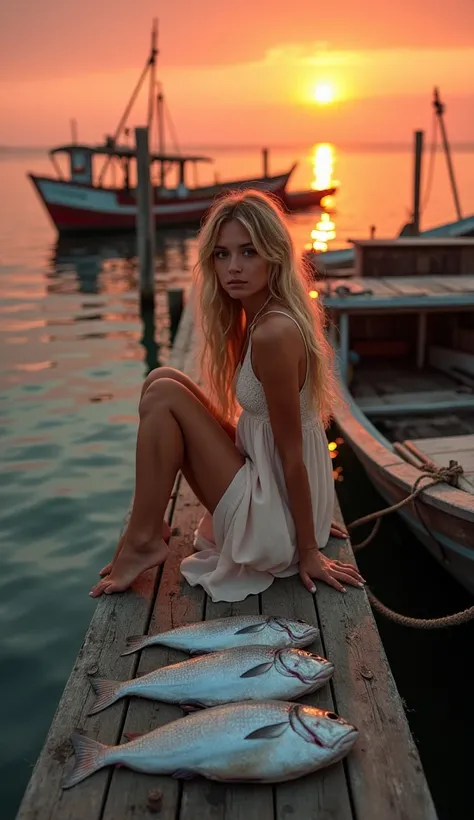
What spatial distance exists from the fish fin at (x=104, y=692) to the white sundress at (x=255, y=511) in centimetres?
74

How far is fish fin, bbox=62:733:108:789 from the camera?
2.42 metres

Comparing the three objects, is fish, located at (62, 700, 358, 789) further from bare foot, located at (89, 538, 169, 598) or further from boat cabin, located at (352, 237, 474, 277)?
boat cabin, located at (352, 237, 474, 277)

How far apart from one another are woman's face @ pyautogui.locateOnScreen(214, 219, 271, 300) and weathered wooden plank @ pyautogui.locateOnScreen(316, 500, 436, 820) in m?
1.36

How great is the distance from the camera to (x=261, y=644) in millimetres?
2959

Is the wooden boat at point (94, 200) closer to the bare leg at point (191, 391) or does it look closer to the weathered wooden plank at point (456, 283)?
the weathered wooden plank at point (456, 283)

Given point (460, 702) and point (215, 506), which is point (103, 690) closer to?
point (215, 506)

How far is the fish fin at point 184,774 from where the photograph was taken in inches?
93.3

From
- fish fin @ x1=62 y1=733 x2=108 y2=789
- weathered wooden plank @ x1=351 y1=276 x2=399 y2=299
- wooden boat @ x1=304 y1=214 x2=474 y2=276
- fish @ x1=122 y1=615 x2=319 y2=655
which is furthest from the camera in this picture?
wooden boat @ x1=304 y1=214 x2=474 y2=276

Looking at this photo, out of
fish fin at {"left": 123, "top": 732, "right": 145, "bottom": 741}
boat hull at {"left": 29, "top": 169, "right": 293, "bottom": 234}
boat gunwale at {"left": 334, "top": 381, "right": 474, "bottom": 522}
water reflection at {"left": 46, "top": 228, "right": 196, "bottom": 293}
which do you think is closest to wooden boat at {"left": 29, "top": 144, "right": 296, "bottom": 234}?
boat hull at {"left": 29, "top": 169, "right": 293, "bottom": 234}

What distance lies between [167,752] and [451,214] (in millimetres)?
43133

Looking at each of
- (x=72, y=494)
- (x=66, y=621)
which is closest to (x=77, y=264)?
(x=72, y=494)

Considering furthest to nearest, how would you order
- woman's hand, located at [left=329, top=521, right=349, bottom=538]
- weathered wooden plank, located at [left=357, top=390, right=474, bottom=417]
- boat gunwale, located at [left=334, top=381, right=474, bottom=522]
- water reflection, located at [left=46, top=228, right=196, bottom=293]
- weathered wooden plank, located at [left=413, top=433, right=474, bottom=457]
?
water reflection, located at [left=46, top=228, right=196, bottom=293] < weathered wooden plank, located at [left=357, top=390, right=474, bottom=417] < weathered wooden plank, located at [left=413, top=433, right=474, bottom=457] < boat gunwale, located at [left=334, top=381, right=474, bottom=522] < woman's hand, located at [left=329, top=521, right=349, bottom=538]

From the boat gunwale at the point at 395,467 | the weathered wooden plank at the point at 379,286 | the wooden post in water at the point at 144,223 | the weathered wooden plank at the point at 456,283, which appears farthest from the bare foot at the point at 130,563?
the wooden post in water at the point at 144,223

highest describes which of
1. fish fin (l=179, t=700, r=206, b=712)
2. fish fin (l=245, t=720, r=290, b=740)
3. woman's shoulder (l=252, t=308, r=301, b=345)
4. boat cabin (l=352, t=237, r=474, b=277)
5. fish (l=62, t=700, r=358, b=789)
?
boat cabin (l=352, t=237, r=474, b=277)
